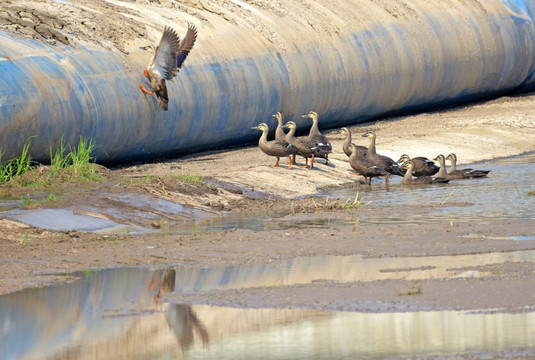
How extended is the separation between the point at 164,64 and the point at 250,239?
6.61m

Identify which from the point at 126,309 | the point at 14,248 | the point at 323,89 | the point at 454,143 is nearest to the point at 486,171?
the point at 454,143

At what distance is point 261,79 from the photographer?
760 inches

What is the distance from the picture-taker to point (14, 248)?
10320 millimetres

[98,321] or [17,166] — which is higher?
[98,321]

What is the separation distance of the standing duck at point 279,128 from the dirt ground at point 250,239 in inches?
20.8

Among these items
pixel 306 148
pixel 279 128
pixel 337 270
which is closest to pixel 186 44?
pixel 279 128

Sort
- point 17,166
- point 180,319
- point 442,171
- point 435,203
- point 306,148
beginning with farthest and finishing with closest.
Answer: point 442,171, point 306,148, point 17,166, point 435,203, point 180,319

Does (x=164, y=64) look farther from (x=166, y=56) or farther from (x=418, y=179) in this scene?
(x=418, y=179)

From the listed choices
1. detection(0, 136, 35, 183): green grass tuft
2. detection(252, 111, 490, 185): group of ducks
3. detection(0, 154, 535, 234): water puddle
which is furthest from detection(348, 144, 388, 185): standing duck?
detection(0, 136, 35, 183): green grass tuft

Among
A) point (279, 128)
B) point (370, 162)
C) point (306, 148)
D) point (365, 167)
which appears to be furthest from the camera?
point (279, 128)

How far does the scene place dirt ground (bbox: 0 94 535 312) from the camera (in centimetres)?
805

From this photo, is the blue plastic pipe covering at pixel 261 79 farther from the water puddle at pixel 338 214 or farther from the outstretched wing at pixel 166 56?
the water puddle at pixel 338 214

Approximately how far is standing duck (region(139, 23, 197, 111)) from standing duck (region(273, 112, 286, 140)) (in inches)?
75.1

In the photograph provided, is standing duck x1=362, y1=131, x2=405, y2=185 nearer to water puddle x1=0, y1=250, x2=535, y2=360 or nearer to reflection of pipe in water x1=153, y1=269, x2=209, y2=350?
water puddle x1=0, y1=250, x2=535, y2=360
